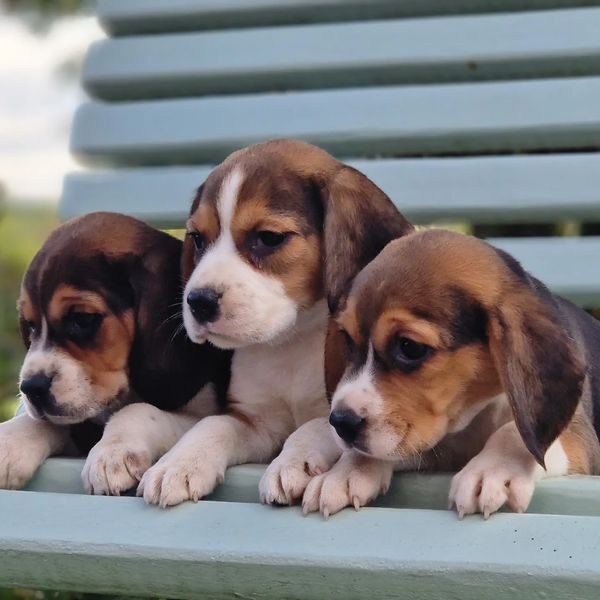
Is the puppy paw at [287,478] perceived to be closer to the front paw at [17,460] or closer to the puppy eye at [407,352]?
the puppy eye at [407,352]

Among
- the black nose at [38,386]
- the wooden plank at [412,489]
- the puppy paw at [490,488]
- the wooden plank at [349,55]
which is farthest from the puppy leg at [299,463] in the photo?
the wooden plank at [349,55]

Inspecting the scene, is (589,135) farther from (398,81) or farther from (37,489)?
(37,489)

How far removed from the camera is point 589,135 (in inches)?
163

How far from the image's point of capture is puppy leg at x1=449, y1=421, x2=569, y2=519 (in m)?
2.05

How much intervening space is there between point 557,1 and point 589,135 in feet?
2.16


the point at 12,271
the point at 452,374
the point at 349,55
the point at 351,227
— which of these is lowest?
the point at 12,271

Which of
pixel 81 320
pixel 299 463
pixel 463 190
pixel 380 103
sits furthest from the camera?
pixel 380 103

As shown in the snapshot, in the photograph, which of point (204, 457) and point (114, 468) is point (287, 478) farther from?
point (114, 468)

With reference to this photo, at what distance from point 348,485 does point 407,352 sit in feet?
1.05

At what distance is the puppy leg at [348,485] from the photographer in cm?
214

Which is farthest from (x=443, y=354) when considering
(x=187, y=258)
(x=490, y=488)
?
(x=187, y=258)

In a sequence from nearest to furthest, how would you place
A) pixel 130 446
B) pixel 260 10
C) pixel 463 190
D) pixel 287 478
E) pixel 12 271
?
1. pixel 287 478
2. pixel 130 446
3. pixel 463 190
4. pixel 260 10
5. pixel 12 271

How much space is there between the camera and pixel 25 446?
266 cm

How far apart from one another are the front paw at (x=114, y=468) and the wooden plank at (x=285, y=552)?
0.47 ft
